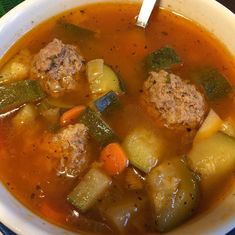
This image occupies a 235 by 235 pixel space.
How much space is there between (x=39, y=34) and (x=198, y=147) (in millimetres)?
1107

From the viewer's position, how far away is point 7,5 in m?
2.62

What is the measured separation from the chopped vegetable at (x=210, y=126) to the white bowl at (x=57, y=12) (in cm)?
30

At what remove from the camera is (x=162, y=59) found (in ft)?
7.38

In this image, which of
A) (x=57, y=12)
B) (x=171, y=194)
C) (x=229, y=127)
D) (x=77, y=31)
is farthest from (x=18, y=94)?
(x=229, y=127)

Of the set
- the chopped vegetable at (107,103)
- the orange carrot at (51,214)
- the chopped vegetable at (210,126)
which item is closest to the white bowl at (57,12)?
the orange carrot at (51,214)

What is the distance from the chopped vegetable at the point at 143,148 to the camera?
192 centimetres

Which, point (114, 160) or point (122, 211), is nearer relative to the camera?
point (122, 211)

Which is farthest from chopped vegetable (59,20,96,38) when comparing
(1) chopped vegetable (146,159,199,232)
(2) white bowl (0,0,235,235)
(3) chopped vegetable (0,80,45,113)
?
(1) chopped vegetable (146,159,199,232)

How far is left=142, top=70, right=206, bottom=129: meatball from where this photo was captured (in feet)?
6.70

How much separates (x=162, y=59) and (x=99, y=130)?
1.76 feet

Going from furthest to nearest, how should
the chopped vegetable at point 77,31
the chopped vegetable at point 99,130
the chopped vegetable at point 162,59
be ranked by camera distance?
the chopped vegetable at point 77,31, the chopped vegetable at point 162,59, the chopped vegetable at point 99,130

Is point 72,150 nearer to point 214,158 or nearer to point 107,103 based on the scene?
point 107,103

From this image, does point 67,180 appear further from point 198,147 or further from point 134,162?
point 198,147

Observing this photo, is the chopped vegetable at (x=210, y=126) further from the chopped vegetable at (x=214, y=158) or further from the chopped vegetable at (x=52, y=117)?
the chopped vegetable at (x=52, y=117)
